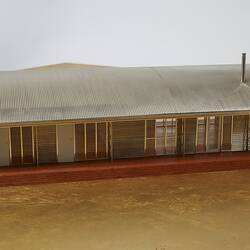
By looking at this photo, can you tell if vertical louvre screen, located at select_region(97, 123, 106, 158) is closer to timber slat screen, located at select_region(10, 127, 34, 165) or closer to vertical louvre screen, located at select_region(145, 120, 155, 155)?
vertical louvre screen, located at select_region(145, 120, 155, 155)

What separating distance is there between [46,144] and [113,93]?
117 centimetres

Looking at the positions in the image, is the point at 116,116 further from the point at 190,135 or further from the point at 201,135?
the point at 201,135

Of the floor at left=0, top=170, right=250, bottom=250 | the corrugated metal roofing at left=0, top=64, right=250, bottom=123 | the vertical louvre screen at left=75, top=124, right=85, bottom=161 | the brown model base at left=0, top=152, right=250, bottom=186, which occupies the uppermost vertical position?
the corrugated metal roofing at left=0, top=64, right=250, bottom=123

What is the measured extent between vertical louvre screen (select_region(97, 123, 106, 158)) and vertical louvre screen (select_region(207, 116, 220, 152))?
1.52 m

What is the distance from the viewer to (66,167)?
6219mm

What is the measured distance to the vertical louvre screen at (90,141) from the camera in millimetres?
6370

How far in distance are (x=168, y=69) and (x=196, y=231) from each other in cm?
334

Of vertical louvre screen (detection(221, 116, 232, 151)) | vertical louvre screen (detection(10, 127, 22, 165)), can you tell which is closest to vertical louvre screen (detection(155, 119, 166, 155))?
vertical louvre screen (detection(221, 116, 232, 151))

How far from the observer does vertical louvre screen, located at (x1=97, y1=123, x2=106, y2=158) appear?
252 inches

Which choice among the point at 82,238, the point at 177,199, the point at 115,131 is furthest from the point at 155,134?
the point at 82,238

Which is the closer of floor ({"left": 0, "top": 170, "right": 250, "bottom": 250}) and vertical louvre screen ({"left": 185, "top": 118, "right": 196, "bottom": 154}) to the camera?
floor ({"left": 0, "top": 170, "right": 250, "bottom": 250})

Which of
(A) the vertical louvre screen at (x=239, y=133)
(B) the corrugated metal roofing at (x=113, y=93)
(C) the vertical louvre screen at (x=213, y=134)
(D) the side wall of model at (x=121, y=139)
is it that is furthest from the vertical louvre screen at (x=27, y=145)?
(A) the vertical louvre screen at (x=239, y=133)

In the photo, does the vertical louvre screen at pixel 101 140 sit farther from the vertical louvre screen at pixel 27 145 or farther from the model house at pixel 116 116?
the vertical louvre screen at pixel 27 145

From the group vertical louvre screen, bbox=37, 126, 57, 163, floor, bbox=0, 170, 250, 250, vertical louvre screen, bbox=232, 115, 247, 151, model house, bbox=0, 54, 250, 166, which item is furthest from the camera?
vertical louvre screen, bbox=232, 115, 247, 151
